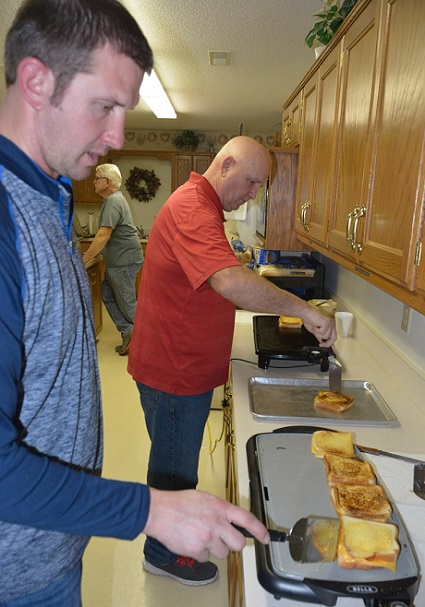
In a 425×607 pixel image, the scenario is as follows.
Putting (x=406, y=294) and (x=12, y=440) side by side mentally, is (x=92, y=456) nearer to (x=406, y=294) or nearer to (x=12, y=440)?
(x=12, y=440)

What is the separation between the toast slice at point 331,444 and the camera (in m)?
1.03

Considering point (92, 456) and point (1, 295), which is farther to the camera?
point (92, 456)

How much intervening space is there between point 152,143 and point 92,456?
615 cm

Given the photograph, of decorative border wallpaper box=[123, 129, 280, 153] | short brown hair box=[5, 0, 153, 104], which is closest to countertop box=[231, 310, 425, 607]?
short brown hair box=[5, 0, 153, 104]

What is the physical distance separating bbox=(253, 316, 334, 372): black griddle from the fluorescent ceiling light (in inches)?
81.2

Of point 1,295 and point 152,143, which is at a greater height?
point 152,143

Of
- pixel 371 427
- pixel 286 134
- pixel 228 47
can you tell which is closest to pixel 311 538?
pixel 371 427

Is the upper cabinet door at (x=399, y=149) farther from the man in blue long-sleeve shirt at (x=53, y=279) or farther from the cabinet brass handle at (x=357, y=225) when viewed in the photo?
the man in blue long-sleeve shirt at (x=53, y=279)

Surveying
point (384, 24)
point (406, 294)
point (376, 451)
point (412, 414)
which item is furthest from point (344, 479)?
point (384, 24)

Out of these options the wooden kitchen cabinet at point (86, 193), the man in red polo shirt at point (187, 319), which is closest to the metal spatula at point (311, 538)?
the man in red polo shirt at point (187, 319)

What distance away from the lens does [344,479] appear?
923 millimetres

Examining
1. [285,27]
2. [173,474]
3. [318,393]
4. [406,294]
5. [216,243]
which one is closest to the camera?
[406,294]

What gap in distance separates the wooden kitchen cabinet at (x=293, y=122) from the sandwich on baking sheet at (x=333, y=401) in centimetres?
149

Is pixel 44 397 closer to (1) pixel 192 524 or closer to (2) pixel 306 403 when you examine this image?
(1) pixel 192 524
